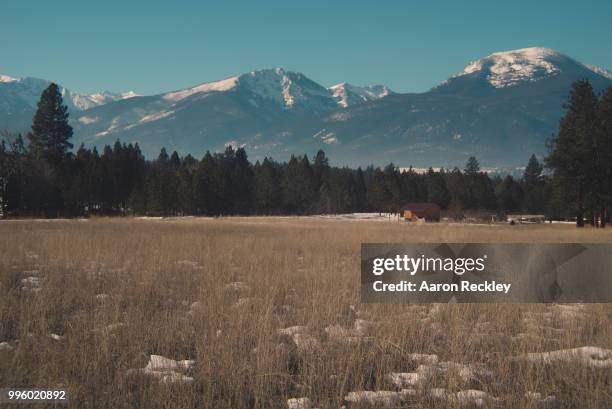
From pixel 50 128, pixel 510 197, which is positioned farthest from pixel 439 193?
pixel 50 128

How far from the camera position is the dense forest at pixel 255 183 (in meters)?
40.8

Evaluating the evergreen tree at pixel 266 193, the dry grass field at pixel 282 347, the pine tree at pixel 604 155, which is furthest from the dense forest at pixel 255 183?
the dry grass field at pixel 282 347

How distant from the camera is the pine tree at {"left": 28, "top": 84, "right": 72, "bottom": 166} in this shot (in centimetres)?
6378

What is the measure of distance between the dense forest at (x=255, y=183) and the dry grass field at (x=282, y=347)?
35.7 m

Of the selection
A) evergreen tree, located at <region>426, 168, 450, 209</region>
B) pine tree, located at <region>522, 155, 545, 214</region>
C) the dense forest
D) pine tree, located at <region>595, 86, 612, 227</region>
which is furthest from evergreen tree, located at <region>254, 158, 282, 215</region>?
pine tree, located at <region>595, 86, 612, 227</region>

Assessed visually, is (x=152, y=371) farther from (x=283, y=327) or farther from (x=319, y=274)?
(x=319, y=274)

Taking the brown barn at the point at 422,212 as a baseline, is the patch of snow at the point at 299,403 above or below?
below

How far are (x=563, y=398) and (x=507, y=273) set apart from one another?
6.05 meters

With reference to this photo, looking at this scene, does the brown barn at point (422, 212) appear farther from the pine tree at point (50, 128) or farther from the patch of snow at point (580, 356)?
the patch of snow at point (580, 356)

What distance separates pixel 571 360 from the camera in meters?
5.77

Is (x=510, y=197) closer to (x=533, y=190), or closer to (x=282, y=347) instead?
(x=533, y=190)

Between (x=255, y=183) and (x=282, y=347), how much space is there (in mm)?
102167

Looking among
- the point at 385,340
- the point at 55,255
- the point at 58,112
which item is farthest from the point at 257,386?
the point at 58,112

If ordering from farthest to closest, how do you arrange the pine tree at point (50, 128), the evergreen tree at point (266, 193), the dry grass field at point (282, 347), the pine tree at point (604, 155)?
the evergreen tree at point (266, 193) → the pine tree at point (50, 128) → the pine tree at point (604, 155) → the dry grass field at point (282, 347)
